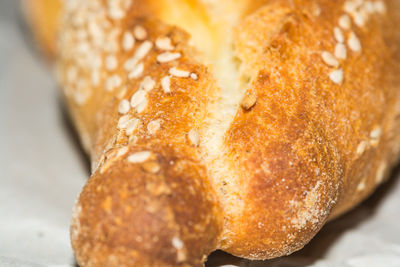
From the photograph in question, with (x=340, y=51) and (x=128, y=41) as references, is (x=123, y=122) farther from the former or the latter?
(x=340, y=51)

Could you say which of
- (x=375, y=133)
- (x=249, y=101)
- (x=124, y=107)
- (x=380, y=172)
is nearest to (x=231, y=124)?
(x=249, y=101)

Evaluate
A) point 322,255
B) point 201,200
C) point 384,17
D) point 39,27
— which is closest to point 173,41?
point 201,200

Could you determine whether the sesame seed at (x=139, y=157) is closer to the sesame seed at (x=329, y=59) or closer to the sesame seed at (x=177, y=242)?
the sesame seed at (x=177, y=242)

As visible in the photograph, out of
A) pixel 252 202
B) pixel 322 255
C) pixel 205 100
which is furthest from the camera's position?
pixel 322 255

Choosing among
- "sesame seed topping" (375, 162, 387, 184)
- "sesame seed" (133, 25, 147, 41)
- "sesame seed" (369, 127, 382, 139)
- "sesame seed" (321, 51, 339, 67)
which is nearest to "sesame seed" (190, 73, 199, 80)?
"sesame seed" (133, 25, 147, 41)

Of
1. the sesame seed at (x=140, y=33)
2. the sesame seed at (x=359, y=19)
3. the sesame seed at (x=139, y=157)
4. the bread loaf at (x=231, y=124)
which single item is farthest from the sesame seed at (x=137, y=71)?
the sesame seed at (x=359, y=19)

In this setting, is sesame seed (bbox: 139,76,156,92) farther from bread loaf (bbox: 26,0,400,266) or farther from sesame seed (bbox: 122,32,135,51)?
sesame seed (bbox: 122,32,135,51)

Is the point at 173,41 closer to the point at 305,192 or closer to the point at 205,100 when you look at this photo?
the point at 205,100
